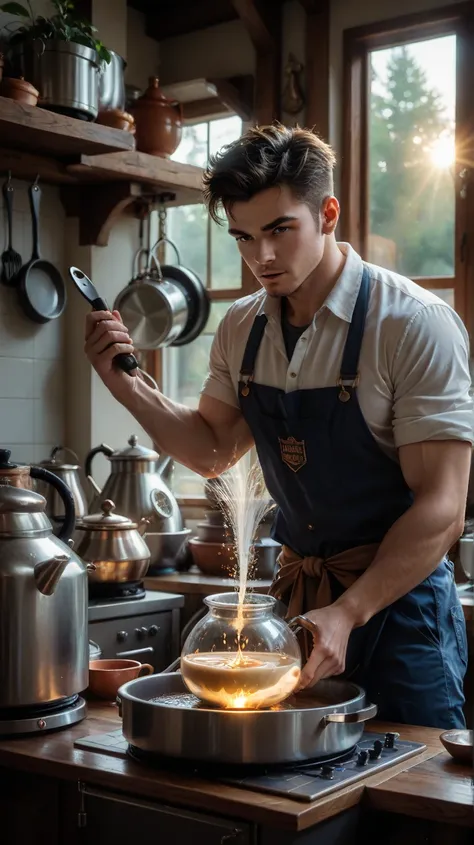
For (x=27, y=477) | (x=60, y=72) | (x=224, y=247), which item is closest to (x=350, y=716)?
(x=27, y=477)

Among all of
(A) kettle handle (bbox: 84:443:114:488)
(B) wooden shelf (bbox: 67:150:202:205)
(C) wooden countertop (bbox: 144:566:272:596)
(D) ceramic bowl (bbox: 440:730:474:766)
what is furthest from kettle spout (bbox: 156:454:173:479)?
(D) ceramic bowl (bbox: 440:730:474:766)

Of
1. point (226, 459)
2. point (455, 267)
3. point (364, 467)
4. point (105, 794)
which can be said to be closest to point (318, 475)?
point (364, 467)

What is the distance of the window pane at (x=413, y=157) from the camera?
372 centimetres

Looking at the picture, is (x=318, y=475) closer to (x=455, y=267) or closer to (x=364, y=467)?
(x=364, y=467)

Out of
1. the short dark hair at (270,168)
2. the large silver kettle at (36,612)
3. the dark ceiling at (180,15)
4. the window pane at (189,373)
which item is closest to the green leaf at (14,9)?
the dark ceiling at (180,15)

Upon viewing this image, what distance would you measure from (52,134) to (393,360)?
176cm

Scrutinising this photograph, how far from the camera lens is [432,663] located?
2.07 metres

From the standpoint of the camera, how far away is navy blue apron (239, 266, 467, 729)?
6.73 feet

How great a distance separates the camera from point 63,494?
2.02m

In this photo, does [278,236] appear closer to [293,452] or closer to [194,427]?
[293,452]

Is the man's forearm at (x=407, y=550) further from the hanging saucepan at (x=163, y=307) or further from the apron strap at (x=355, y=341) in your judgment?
the hanging saucepan at (x=163, y=307)

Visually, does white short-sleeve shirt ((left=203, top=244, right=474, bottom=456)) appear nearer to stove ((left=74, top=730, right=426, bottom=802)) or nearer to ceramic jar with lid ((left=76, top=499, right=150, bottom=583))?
stove ((left=74, top=730, right=426, bottom=802))

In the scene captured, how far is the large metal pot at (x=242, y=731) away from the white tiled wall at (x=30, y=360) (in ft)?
7.75

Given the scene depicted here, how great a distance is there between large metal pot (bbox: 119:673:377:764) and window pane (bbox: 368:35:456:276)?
7.83 ft
